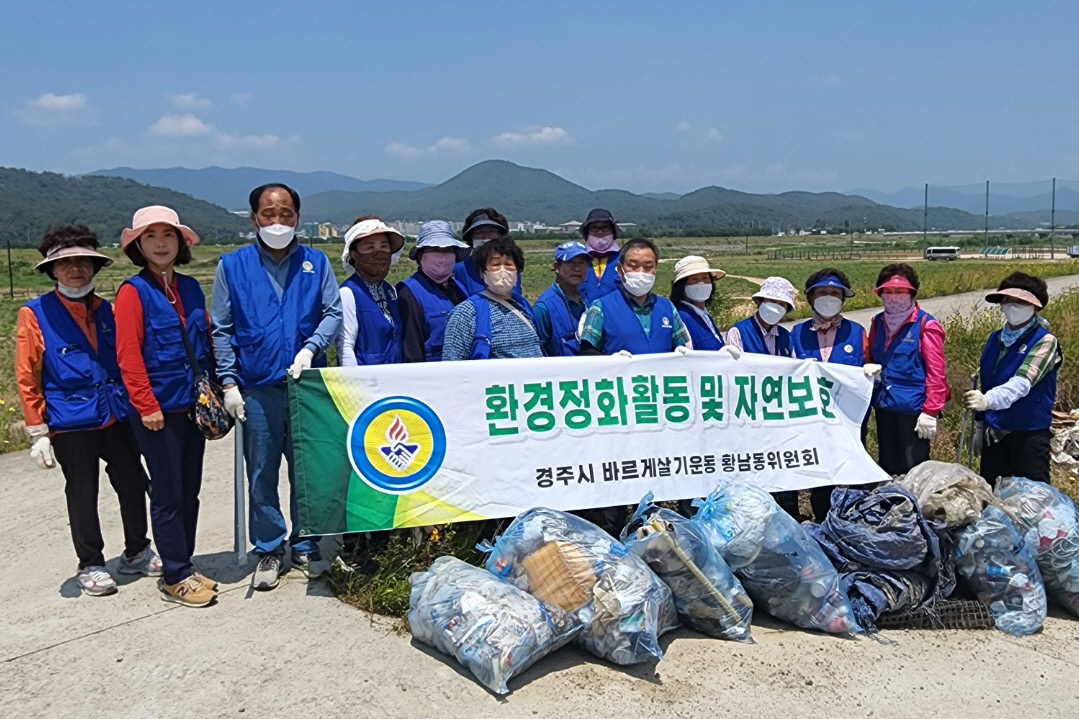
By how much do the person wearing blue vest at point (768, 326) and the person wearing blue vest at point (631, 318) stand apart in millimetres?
636

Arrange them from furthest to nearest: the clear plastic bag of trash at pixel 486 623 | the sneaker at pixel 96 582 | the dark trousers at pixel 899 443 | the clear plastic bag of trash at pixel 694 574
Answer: the dark trousers at pixel 899 443 < the sneaker at pixel 96 582 < the clear plastic bag of trash at pixel 694 574 < the clear plastic bag of trash at pixel 486 623

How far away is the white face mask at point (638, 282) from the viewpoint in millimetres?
4934

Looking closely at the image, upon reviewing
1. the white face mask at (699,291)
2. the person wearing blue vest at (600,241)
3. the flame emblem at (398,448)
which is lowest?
the flame emblem at (398,448)

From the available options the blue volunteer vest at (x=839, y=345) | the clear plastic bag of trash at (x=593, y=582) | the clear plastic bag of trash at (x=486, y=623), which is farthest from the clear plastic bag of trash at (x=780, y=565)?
the blue volunteer vest at (x=839, y=345)

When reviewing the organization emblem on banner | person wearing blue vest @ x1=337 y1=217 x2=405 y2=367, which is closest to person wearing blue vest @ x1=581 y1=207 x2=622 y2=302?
person wearing blue vest @ x1=337 y1=217 x2=405 y2=367

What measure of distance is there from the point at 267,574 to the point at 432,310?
68.6 inches

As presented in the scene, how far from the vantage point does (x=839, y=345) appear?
18.5 ft

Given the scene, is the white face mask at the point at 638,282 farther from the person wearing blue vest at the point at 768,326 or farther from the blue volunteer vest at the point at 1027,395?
the blue volunteer vest at the point at 1027,395

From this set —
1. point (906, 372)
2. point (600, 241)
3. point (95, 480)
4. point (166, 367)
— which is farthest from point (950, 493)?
point (95, 480)

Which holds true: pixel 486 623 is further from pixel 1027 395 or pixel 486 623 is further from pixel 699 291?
pixel 1027 395

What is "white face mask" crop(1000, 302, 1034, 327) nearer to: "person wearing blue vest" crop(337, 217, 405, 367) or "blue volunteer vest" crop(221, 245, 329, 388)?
"person wearing blue vest" crop(337, 217, 405, 367)

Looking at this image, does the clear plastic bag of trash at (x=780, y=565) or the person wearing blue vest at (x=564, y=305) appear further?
the person wearing blue vest at (x=564, y=305)

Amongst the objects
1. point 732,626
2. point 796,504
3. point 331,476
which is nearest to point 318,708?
point 331,476

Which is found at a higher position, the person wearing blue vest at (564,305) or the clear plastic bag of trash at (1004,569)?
the person wearing blue vest at (564,305)
